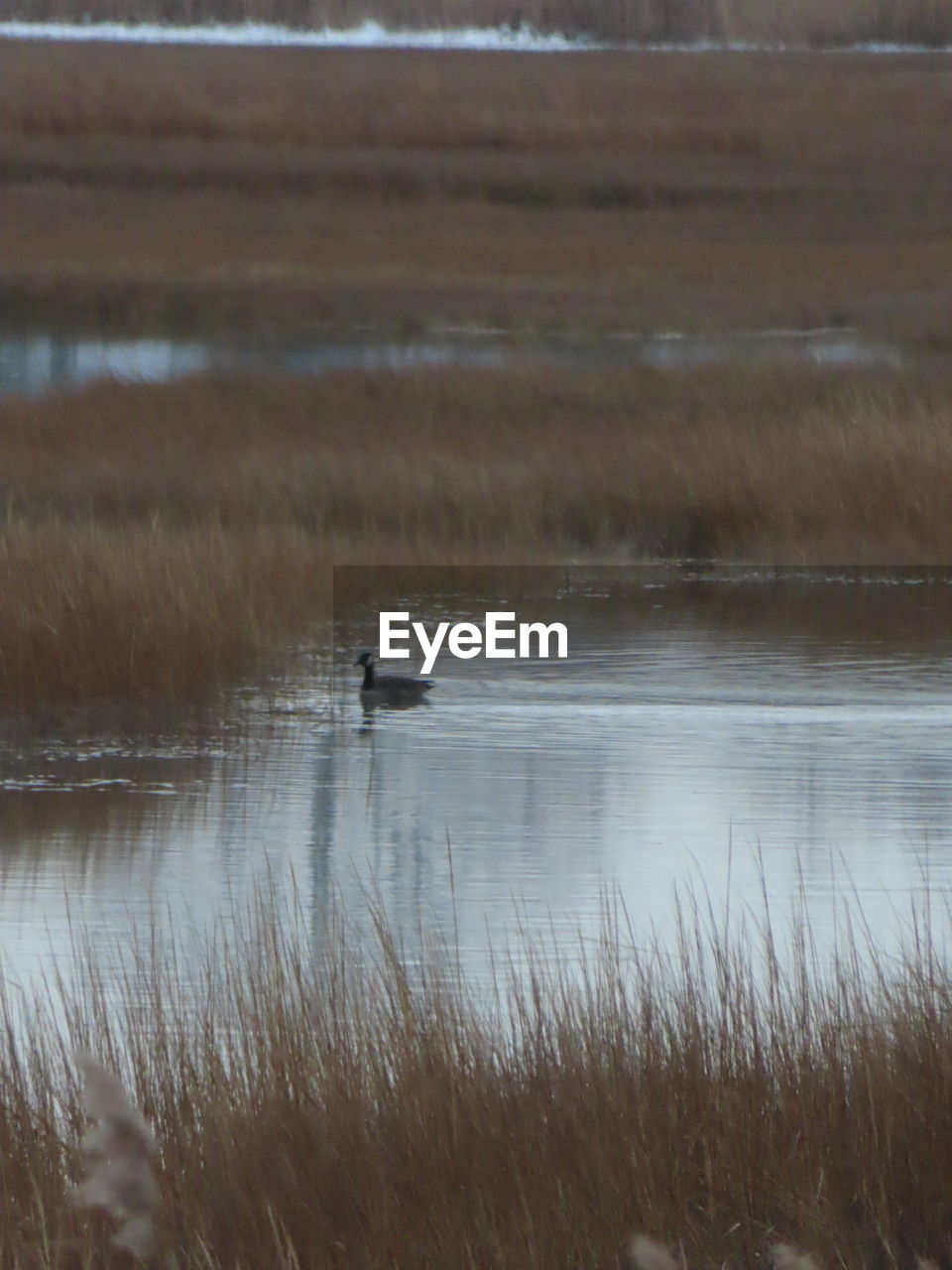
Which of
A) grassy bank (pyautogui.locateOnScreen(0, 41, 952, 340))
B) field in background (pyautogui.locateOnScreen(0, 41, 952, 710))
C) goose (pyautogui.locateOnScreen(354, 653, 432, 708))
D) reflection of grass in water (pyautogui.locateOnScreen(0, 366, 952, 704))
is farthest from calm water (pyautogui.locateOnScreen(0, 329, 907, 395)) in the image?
goose (pyautogui.locateOnScreen(354, 653, 432, 708))

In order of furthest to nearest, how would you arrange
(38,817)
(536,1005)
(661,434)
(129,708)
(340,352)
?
(340,352) → (661,434) → (129,708) → (38,817) → (536,1005)

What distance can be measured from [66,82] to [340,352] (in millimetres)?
6391

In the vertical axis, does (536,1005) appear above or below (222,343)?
below

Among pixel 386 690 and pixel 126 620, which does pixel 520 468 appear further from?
pixel 126 620

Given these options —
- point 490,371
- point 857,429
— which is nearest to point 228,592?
point 857,429

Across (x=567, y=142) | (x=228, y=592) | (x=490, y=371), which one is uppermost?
(x=567, y=142)

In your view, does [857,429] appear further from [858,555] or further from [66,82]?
[66,82]

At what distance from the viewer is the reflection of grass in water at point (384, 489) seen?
9.52 meters

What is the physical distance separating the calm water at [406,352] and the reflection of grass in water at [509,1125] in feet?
53.1

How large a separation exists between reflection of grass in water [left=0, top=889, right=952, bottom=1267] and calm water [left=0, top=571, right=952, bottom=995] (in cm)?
77

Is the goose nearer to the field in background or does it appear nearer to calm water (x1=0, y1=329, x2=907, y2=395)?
the field in background

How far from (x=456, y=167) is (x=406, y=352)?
226 inches

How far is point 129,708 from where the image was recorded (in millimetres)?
9102

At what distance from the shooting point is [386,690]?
968 centimetres
